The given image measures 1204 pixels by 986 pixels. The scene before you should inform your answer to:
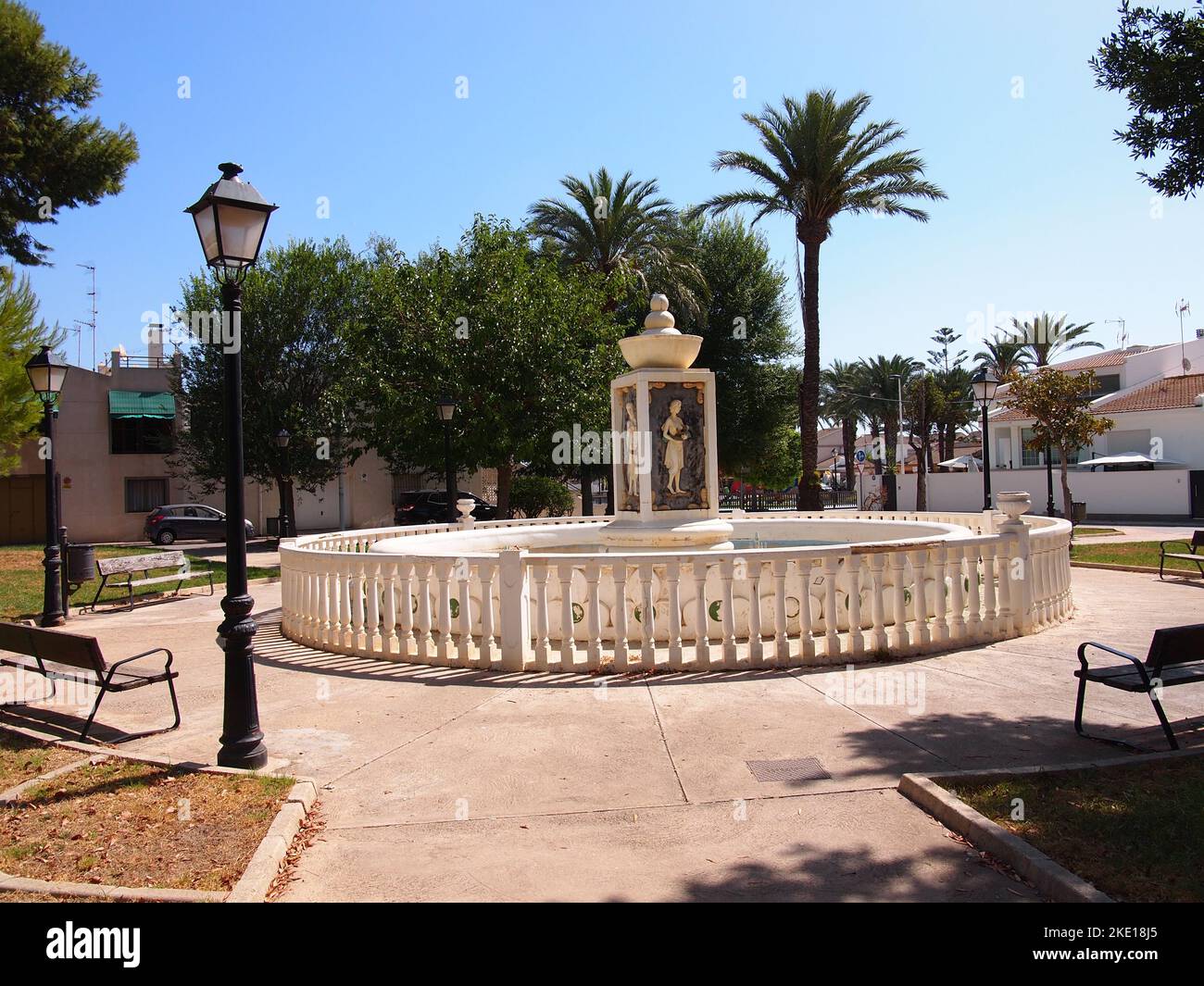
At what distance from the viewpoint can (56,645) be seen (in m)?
6.80

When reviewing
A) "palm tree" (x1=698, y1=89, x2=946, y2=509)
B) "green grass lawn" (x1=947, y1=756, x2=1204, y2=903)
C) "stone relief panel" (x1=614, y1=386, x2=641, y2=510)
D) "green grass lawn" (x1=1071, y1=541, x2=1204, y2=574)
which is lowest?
"green grass lawn" (x1=947, y1=756, x2=1204, y2=903)

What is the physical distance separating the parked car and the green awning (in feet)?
18.2

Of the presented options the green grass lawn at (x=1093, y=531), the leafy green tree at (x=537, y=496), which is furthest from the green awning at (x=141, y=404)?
the green grass lawn at (x=1093, y=531)

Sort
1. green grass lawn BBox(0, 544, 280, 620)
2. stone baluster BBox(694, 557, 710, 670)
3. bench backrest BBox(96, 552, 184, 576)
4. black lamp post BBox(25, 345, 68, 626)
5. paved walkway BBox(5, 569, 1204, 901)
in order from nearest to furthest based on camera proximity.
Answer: paved walkway BBox(5, 569, 1204, 901) < stone baluster BBox(694, 557, 710, 670) < black lamp post BBox(25, 345, 68, 626) < bench backrest BBox(96, 552, 184, 576) < green grass lawn BBox(0, 544, 280, 620)

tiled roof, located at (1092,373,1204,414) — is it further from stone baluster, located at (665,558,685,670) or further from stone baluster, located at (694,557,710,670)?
stone baluster, located at (665,558,685,670)

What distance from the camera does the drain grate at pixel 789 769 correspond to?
17.0ft

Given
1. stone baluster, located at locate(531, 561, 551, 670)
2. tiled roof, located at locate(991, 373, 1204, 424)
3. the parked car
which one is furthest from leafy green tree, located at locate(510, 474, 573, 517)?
stone baluster, located at locate(531, 561, 551, 670)

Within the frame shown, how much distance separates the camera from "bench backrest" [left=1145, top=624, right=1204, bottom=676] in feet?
18.2

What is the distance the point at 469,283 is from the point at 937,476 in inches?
1073

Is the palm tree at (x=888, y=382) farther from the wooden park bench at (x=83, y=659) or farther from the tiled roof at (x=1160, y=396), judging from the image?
the wooden park bench at (x=83, y=659)

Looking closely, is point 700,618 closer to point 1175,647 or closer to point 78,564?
point 1175,647

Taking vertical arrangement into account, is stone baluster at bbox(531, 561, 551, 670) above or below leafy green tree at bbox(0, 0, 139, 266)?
below
